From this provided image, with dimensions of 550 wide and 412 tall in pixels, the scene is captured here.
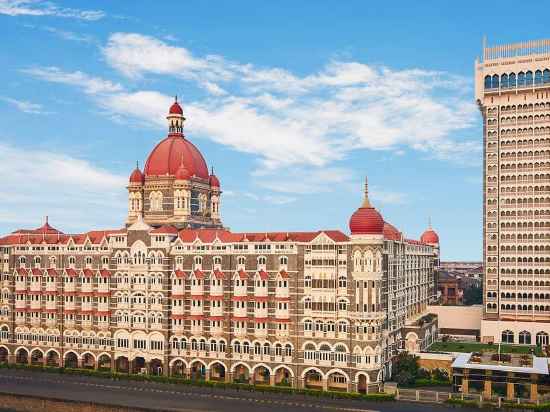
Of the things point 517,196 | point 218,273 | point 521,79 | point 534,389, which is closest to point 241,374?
point 218,273

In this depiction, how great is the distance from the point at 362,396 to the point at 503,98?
→ 64021mm

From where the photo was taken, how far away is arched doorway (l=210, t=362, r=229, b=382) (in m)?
86.7

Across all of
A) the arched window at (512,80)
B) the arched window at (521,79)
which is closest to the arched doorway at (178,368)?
the arched window at (512,80)

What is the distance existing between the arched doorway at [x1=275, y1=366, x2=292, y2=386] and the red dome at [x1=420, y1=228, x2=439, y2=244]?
59.3 m

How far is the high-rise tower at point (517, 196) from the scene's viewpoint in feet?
356

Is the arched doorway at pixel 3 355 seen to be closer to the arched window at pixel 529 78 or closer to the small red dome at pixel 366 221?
the small red dome at pixel 366 221

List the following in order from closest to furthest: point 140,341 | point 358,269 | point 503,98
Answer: point 358,269, point 140,341, point 503,98

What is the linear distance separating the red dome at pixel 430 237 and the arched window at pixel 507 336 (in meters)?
28.1

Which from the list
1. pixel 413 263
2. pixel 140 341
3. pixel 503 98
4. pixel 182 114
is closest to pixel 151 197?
pixel 182 114

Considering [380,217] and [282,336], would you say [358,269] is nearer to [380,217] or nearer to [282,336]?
[380,217]

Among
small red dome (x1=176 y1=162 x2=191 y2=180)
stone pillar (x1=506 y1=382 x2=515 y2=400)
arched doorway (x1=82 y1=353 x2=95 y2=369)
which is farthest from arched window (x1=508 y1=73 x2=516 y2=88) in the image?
arched doorway (x1=82 y1=353 x2=95 y2=369)

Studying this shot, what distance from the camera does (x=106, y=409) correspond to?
71.8 meters

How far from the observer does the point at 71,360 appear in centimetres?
9681

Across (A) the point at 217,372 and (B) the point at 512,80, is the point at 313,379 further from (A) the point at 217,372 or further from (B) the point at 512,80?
(B) the point at 512,80
